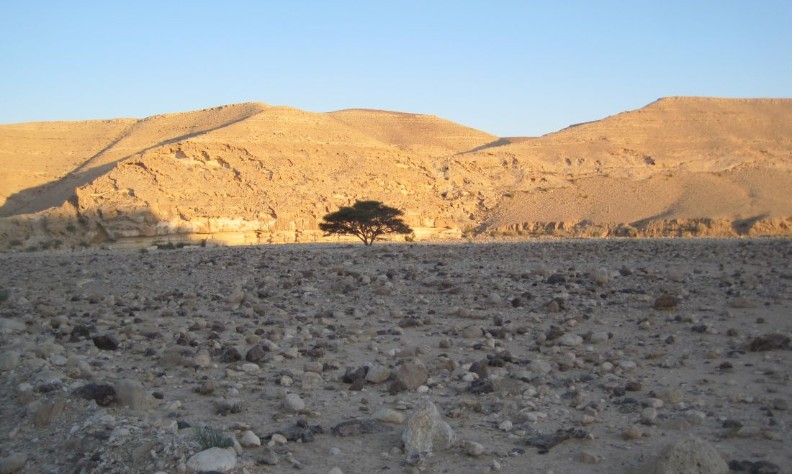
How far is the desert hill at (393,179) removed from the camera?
31969 millimetres

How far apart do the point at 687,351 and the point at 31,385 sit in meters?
5.17

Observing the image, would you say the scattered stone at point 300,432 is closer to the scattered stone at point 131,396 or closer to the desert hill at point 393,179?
the scattered stone at point 131,396

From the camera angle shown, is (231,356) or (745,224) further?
(745,224)

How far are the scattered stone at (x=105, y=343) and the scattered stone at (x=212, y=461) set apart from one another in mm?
3225

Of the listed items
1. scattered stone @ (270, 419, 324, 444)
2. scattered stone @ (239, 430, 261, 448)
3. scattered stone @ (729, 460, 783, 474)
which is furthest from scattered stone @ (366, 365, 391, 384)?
scattered stone @ (729, 460, 783, 474)

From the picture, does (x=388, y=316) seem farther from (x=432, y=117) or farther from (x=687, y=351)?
(x=432, y=117)

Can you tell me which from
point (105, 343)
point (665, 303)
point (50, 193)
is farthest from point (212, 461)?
point (50, 193)

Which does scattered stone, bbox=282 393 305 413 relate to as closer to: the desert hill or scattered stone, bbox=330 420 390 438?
scattered stone, bbox=330 420 390 438

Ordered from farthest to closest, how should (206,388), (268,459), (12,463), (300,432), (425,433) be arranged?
1. (206,388)
2. (300,432)
3. (425,433)
4. (268,459)
5. (12,463)

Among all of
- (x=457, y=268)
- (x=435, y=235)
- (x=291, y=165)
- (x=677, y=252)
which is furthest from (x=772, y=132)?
(x=457, y=268)

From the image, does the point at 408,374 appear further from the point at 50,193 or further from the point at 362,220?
the point at 50,193

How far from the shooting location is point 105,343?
6.15 meters

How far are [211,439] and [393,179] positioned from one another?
120 feet

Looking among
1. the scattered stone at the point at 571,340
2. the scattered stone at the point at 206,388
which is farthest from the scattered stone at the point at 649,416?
the scattered stone at the point at 206,388
